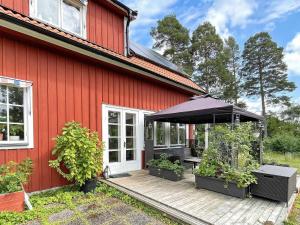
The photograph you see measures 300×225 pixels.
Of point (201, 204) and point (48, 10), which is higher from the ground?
point (48, 10)

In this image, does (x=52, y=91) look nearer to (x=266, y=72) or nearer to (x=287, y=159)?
(x=287, y=159)

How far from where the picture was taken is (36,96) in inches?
176

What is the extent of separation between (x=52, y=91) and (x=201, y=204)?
3995 mm

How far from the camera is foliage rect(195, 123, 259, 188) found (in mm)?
4152

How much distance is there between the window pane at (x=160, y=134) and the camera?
→ 7.91m

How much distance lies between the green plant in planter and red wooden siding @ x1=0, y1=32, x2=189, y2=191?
188 cm

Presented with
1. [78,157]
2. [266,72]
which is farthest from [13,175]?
[266,72]

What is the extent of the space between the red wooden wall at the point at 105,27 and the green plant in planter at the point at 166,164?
11.9ft

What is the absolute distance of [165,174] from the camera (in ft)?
18.5

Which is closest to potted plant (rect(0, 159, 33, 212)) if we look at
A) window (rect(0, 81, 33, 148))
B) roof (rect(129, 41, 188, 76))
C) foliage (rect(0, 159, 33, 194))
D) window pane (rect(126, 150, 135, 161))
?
foliage (rect(0, 159, 33, 194))

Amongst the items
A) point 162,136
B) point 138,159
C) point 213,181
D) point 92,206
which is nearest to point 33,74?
point 92,206

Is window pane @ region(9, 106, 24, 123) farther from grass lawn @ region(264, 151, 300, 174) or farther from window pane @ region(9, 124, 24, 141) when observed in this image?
grass lawn @ region(264, 151, 300, 174)

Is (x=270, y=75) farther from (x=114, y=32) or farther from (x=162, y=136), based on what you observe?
(x=114, y=32)

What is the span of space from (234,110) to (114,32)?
4.42 meters
